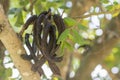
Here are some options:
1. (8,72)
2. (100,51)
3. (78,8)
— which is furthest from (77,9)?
(8,72)

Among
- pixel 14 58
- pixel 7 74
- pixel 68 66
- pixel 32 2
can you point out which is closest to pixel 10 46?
pixel 14 58

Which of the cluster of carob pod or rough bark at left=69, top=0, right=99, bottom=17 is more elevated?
the cluster of carob pod

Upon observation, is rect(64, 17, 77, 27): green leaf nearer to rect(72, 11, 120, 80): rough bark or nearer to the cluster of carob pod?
the cluster of carob pod

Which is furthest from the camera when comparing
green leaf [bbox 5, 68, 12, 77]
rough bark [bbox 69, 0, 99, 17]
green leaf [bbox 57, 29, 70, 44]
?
rough bark [bbox 69, 0, 99, 17]

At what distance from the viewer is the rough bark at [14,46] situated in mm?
1375

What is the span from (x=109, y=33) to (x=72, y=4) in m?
0.36

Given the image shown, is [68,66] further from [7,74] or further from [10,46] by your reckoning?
[10,46]

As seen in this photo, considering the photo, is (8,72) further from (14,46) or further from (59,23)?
(59,23)

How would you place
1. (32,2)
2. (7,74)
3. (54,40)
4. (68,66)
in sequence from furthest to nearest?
(68,66) → (32,2) → (7,74) → (54,40)

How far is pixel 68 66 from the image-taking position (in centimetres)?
285

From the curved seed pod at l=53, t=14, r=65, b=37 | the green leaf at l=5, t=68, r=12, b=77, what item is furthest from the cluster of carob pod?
the green leaf at l=5, t=68, r=12, b=77

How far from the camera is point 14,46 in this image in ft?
4.59

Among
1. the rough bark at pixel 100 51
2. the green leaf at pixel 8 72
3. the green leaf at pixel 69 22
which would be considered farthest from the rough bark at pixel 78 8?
the green leaf at pixel 69 22

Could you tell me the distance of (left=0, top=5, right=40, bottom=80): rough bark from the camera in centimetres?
138
